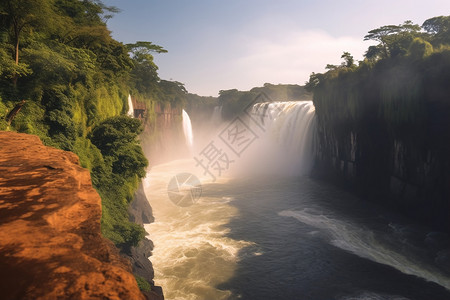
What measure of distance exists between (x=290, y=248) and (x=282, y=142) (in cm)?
2263

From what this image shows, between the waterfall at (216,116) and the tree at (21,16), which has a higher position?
the tree at (21,16)

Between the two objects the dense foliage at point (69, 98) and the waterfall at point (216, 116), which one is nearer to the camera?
the dense foliage at point (69, 98)

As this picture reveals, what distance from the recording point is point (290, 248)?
579 inches

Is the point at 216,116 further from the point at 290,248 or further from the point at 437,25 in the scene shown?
the point at 290,248

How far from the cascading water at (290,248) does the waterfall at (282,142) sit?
20.0 ft

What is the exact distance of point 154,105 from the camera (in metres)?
41.3

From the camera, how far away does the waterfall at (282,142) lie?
32.7m

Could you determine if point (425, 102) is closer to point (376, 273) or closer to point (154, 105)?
point (376, 273)

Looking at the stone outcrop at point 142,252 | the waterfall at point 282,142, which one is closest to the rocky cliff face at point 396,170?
the waterfall at point 282,142

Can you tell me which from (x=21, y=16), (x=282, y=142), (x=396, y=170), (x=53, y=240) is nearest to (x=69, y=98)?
(x=21, y=16)

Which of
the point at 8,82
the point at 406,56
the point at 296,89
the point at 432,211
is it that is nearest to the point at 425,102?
the point at 406,56

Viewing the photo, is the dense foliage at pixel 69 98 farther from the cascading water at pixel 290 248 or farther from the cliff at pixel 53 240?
the cliff at pixel 53 240

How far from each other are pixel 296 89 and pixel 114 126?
62.7 meters

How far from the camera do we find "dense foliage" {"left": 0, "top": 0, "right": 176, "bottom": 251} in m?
12.1
